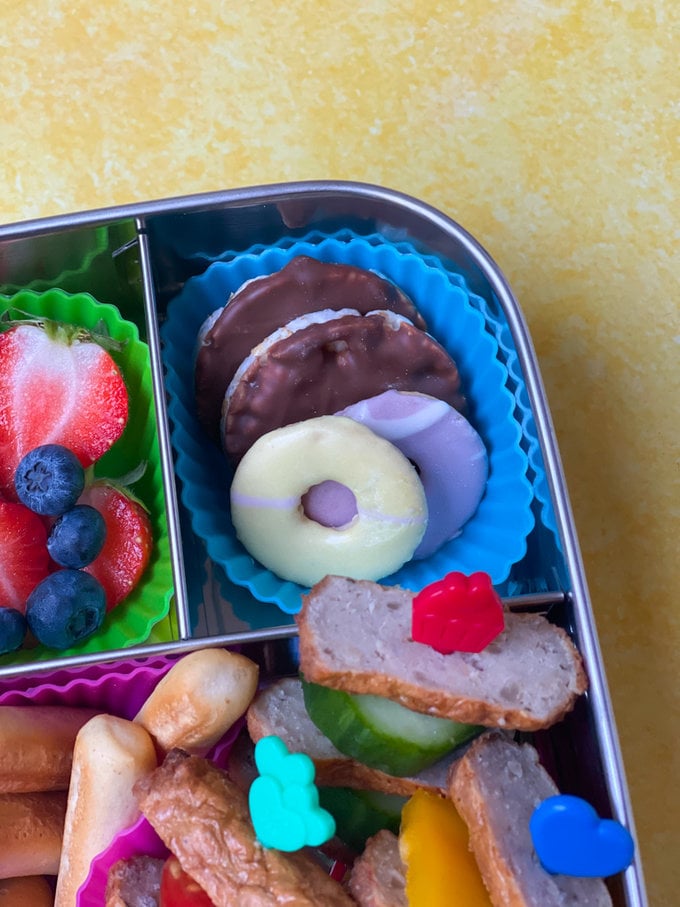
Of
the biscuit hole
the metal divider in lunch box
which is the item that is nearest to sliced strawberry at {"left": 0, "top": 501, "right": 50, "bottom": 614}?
the metal divider in lunch box

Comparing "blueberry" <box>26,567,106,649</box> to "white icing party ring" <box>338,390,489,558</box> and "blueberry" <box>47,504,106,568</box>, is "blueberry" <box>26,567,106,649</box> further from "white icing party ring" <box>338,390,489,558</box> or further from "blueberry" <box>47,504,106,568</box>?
"white icing party ring" <box>338,390,489,558</box>

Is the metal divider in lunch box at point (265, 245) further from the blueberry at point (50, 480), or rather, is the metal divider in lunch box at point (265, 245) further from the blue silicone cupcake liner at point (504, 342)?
the blueberry at point (50, 480)

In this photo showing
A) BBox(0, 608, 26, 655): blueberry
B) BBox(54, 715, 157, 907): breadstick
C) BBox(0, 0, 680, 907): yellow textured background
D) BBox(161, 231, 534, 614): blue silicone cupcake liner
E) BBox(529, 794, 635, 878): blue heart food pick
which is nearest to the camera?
BBox(529, 794, 635, 878): blue heart food pick

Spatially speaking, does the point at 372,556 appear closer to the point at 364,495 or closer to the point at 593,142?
the point at 364,495

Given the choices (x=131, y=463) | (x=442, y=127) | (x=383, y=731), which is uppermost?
(x=442, y=127)

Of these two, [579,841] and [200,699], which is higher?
[200,699]

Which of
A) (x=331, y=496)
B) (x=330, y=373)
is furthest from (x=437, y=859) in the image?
(x=330, y=373)

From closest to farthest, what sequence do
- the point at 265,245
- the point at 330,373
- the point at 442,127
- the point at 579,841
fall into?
the point at 579,841 → the point at 330,373 → the point at 265,245 → the point at 442,127

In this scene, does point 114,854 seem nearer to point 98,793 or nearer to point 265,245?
point 98,793
